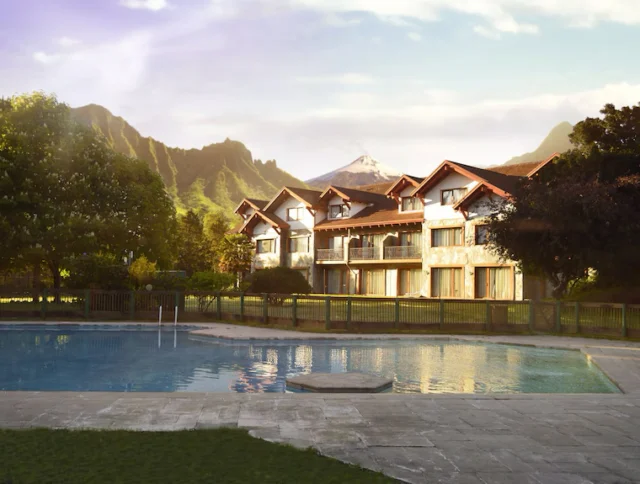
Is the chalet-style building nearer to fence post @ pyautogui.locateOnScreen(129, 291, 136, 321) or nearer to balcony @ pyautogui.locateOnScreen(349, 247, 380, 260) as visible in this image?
balcony @ pyautogui.locateOnScreen(349, 247, 380, 260)

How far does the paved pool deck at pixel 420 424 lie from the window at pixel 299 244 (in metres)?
40.3

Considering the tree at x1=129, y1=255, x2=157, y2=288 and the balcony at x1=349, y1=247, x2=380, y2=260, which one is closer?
the tree at x1=129, y1=255, x2=157, y2=288

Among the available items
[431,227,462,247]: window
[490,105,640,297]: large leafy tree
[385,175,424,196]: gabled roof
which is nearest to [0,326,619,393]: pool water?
[490,105,640,297]: large leafy tree

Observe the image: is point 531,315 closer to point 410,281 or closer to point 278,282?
point 278,282

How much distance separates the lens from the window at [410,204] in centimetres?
4462

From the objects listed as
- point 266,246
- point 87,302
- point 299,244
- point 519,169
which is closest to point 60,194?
point 87,302

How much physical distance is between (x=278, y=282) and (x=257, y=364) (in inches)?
645

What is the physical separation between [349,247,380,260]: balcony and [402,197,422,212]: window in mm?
3581

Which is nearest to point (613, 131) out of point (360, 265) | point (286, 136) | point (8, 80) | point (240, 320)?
point (240, 320)

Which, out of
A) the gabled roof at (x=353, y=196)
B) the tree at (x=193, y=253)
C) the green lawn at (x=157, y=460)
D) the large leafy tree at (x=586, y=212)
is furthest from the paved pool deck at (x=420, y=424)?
the tree at (x=193, y=253)

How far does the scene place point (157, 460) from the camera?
601cm

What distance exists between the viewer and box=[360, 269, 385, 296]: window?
46225 millimetres

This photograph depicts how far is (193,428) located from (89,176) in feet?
93.0

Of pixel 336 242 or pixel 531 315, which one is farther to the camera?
pixel 336 242
